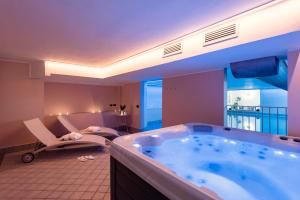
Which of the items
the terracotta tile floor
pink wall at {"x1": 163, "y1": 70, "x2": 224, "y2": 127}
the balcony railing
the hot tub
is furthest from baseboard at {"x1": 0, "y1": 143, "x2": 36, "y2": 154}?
the balcony railing

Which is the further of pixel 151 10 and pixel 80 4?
pixel 151 10

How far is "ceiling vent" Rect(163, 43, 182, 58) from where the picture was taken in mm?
2252

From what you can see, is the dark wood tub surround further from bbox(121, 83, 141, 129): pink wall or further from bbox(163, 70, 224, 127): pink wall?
bbox(121, 83, 141, 129): pink wall

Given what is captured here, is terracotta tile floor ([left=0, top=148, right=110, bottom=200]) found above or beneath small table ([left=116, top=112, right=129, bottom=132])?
beneath

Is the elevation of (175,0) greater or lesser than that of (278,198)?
greater

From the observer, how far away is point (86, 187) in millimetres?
1938

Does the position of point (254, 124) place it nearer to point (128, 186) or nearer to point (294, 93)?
point (294, 93)

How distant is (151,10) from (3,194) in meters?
2.62

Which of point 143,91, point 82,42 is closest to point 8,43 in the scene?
point 82,42

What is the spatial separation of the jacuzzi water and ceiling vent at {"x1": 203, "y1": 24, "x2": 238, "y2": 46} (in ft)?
4.84

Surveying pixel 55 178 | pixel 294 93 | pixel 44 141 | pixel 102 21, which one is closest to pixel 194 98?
pixel 294 93

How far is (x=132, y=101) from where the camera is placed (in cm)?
518

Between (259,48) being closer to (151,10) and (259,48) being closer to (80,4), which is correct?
(151,10)

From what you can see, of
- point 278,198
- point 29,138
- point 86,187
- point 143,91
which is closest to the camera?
point 278,198
